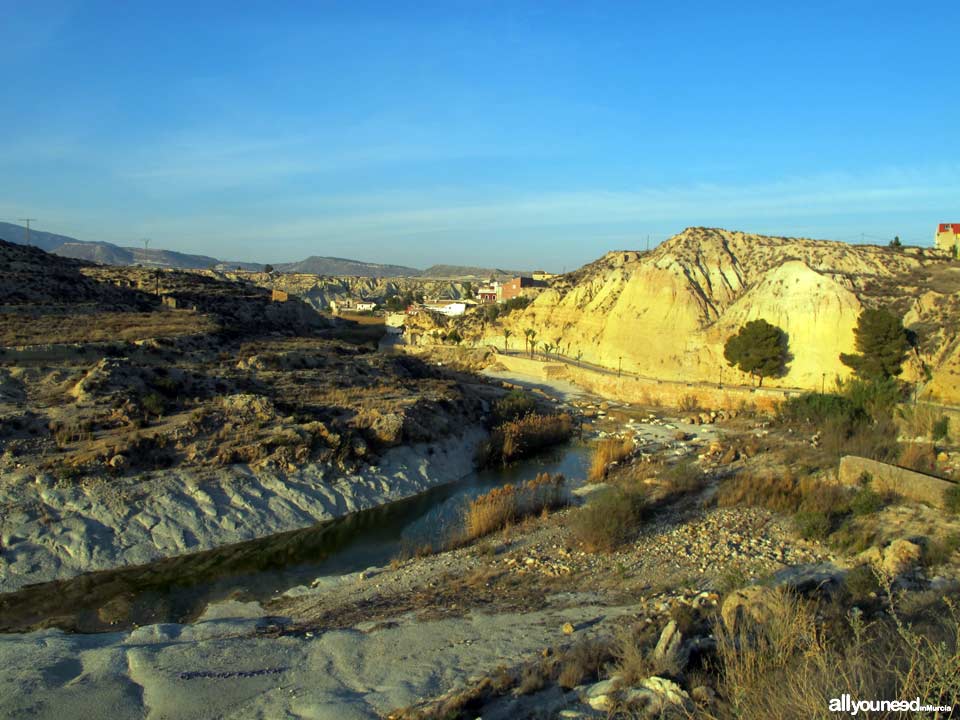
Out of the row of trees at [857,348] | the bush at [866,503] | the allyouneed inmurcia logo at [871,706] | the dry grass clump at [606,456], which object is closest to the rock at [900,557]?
the bush at [866,503]

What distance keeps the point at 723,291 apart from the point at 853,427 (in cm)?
2615

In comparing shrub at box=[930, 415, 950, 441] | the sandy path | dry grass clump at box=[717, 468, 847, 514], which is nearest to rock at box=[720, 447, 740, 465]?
dry grass clump at box=[717, 468, 847, 514]

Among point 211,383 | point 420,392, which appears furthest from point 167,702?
point 420,392

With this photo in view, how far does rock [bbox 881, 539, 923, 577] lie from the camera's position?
14.0 metres

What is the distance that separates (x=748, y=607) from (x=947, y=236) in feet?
197

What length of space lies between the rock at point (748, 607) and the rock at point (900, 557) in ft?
14.7

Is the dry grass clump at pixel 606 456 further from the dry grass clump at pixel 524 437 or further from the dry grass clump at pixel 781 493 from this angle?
the dry grass clump at pixel 781 493

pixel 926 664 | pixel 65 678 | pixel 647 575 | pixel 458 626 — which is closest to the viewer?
pixel 926 664

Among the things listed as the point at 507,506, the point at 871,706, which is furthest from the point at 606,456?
the point at 871,706

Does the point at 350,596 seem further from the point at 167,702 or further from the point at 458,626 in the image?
the point at 167,702

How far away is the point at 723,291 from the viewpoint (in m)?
53.8

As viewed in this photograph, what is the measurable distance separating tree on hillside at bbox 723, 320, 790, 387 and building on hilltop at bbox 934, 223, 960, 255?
2177cm

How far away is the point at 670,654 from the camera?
9.06 m

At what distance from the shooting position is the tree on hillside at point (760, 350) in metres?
42.8
